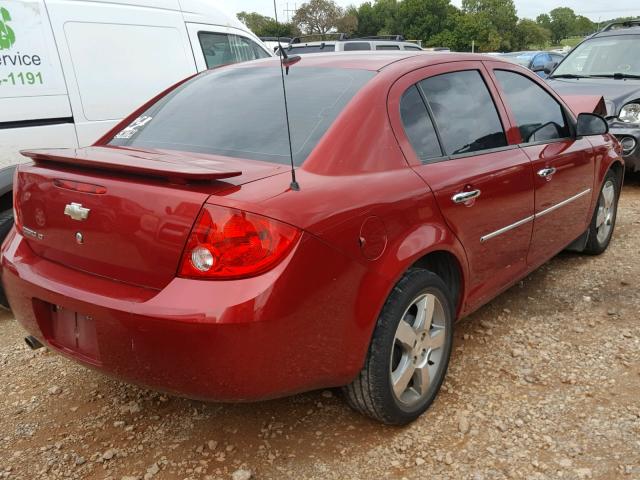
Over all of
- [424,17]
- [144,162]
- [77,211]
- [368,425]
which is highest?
[424,17]

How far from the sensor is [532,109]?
3.57 meters

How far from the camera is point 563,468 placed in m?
2.31

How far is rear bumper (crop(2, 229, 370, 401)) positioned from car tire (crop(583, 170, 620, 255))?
116 inches

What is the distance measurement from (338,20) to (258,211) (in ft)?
280

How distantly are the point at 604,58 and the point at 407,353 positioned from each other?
255 inches

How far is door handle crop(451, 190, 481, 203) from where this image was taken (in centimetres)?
265

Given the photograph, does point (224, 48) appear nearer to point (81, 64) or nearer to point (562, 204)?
point (81, 64)

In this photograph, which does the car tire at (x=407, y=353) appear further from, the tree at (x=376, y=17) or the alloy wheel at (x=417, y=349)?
the tree at (x=376, y=17)

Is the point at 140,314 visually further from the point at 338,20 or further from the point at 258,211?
the point at 338,20

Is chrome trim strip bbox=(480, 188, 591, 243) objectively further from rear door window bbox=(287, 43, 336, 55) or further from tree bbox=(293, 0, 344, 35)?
tree bbox=(293, 0, 344, 35)

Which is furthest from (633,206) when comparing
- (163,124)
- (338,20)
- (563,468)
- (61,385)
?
(338,20)

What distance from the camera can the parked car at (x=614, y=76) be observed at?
6426mm

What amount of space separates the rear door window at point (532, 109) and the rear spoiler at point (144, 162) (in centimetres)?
187

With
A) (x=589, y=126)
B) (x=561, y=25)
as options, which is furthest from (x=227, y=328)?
(x=561, y=25)
